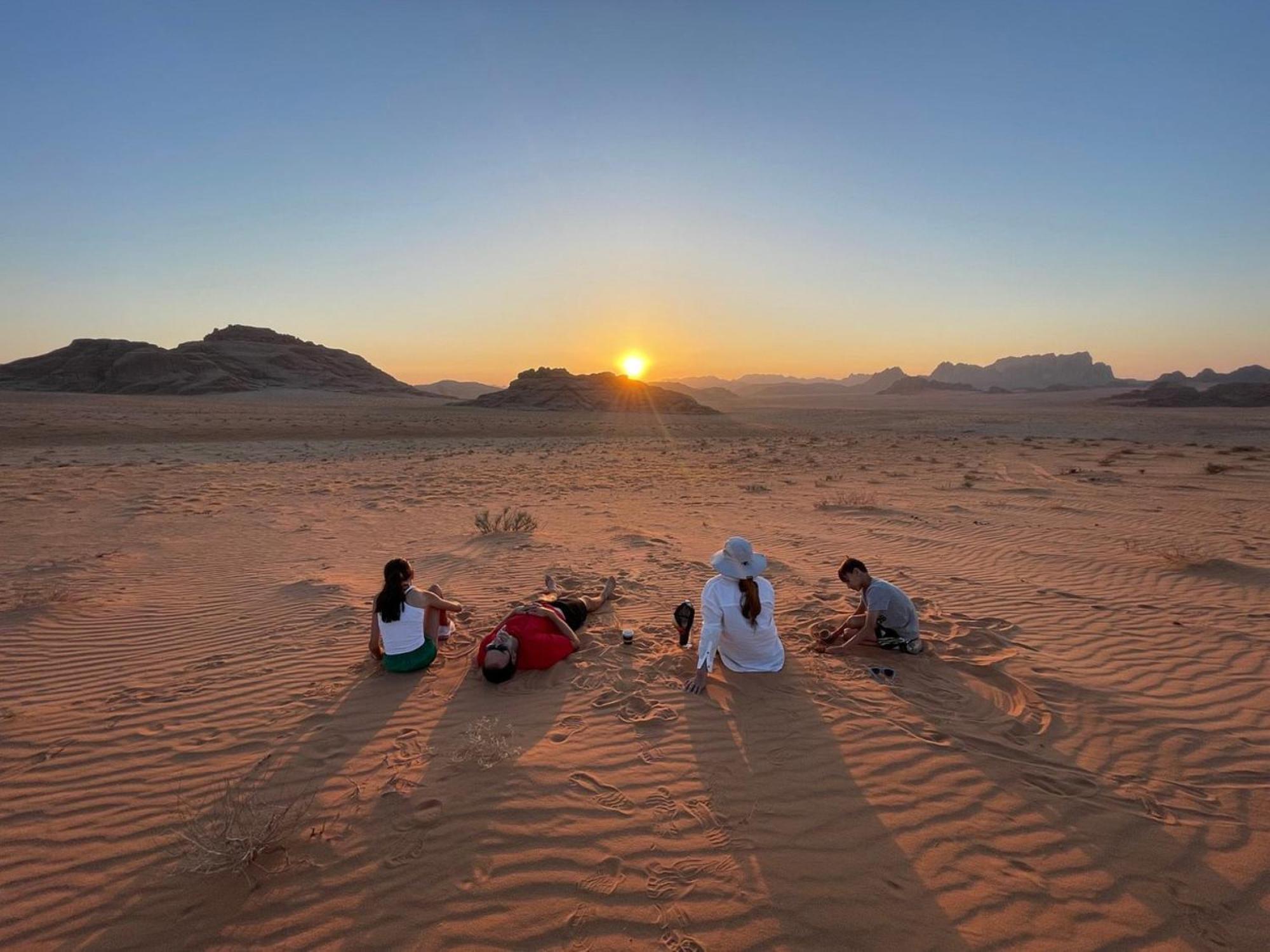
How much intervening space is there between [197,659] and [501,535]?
487 cm

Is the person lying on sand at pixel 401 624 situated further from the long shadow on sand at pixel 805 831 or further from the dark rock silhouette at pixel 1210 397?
the dark rock silhouette at pixel 1210 397

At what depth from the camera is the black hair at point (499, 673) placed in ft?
15.5

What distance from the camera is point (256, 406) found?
46.5 meters

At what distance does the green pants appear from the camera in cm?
498

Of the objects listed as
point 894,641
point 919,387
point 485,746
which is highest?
point 919,387

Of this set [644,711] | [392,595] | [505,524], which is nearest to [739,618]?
[644,711]

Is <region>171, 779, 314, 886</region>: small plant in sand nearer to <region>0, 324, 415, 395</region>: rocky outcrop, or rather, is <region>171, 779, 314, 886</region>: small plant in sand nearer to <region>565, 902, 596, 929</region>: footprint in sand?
<region>565, 902, 596, 929</region>: footprint in sand

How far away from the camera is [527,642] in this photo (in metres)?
5.06

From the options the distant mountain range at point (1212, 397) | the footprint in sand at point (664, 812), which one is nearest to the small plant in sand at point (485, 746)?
the footprint in sand at point (664, 812)

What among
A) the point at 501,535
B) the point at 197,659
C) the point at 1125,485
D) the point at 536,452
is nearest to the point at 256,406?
the point at 536,452

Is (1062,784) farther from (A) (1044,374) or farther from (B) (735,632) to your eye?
(A) (1044,374)

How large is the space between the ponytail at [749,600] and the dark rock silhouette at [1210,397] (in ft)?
224

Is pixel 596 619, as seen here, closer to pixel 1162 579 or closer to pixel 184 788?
pixel 184 788

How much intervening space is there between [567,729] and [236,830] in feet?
6.38
